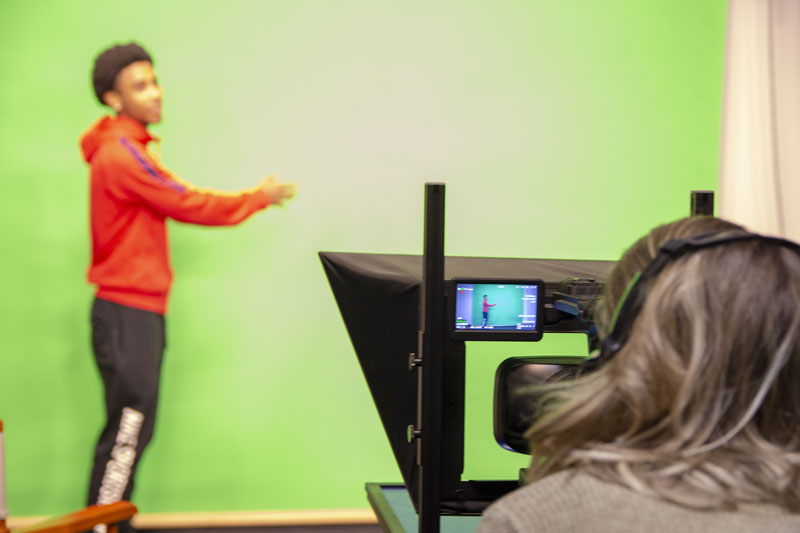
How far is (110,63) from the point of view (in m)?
2.57

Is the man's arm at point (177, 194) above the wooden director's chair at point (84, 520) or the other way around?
above

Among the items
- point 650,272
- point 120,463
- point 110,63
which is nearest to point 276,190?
point 110,63

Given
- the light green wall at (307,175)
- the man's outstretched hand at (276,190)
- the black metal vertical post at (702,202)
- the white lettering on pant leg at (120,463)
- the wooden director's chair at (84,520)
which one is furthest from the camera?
the light green wall at (307,175)

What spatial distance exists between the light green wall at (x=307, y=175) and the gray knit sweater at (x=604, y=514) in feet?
7.54

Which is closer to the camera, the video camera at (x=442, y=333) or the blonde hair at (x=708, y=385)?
the blonde hair at (x=708, y=385)

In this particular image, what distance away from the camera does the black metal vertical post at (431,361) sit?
1.48 metres

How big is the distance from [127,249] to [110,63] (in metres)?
0.58

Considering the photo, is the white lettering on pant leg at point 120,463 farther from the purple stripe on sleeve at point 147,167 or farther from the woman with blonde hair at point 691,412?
the woman with blonde hair at point 691,412

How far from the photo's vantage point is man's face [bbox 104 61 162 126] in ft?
8.51

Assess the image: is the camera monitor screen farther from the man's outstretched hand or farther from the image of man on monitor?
the man's outstretched hand

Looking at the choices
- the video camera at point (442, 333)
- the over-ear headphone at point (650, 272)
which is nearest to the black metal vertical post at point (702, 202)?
the video camera at point (442, 333)

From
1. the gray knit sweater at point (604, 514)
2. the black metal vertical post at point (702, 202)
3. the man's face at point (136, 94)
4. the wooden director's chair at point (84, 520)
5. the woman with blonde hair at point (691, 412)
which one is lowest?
the wooden director's chair at point (84, 520)

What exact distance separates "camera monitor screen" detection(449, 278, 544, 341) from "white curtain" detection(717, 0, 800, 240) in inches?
79.4

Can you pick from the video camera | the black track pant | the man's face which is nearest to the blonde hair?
the video camera
